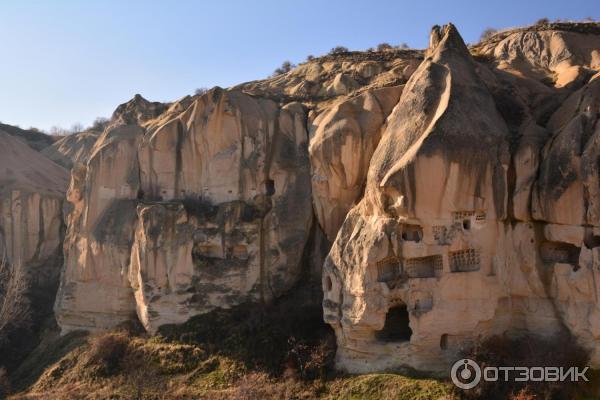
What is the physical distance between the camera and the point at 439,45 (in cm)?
1755

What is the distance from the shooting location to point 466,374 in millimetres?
14578

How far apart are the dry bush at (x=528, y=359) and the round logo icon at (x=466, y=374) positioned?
131 millimetres

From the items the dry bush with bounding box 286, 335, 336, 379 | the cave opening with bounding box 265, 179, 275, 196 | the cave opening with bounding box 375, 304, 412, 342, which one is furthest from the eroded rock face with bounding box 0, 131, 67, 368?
the cave opening with bounding box 375, 304, 412, 342

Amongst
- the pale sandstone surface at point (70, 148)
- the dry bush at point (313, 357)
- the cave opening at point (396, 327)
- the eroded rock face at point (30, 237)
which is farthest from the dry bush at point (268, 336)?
the pale sandstone surface at point (70, 148)

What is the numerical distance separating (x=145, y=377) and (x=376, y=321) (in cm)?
747

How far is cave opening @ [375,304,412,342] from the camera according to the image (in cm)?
1650

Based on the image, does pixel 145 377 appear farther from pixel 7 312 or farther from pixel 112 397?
pixel 7 312

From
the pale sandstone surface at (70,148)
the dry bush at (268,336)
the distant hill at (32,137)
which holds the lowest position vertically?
the dry bush at (268,336)

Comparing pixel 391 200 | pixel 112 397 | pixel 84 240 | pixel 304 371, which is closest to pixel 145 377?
pixel 112 397

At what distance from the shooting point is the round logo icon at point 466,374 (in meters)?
14.4

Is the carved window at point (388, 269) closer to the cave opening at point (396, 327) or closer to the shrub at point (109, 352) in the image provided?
the cave opening at point (396, 327)

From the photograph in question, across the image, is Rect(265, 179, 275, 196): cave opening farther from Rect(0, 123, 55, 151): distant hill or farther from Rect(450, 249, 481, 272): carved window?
Rect(0, 123, 55, 151): distant hill

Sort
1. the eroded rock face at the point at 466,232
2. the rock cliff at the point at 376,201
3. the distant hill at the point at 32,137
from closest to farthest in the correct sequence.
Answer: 1. the eroded rock face at the point at 466,232
2. the rock cliff at the point at 376,201
3. the distant hill at the point at 32,137

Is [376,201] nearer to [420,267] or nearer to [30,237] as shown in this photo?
[420,267]
